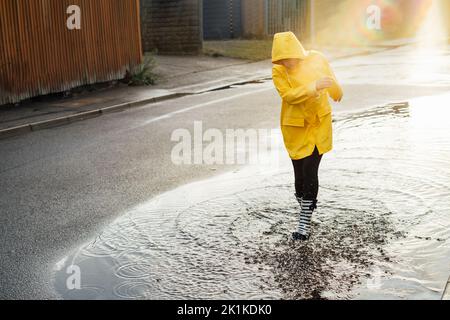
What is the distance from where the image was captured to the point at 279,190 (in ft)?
20.6

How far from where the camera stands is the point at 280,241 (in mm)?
4773

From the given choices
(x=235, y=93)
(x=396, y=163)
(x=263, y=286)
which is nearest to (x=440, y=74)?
(x=235, y=93)

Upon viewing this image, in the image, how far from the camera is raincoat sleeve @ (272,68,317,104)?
4406 millimetres

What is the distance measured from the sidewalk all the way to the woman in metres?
7.33

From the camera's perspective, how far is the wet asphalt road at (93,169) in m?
4.98

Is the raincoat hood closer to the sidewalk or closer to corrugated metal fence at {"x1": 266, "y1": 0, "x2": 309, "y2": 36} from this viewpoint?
the sidewalk

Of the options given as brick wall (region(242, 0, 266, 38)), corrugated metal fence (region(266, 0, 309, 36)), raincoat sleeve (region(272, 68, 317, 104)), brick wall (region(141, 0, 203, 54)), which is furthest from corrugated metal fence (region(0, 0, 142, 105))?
corrugated metal fence (region(266, 0, 309, 36))

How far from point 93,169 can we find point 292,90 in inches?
155
